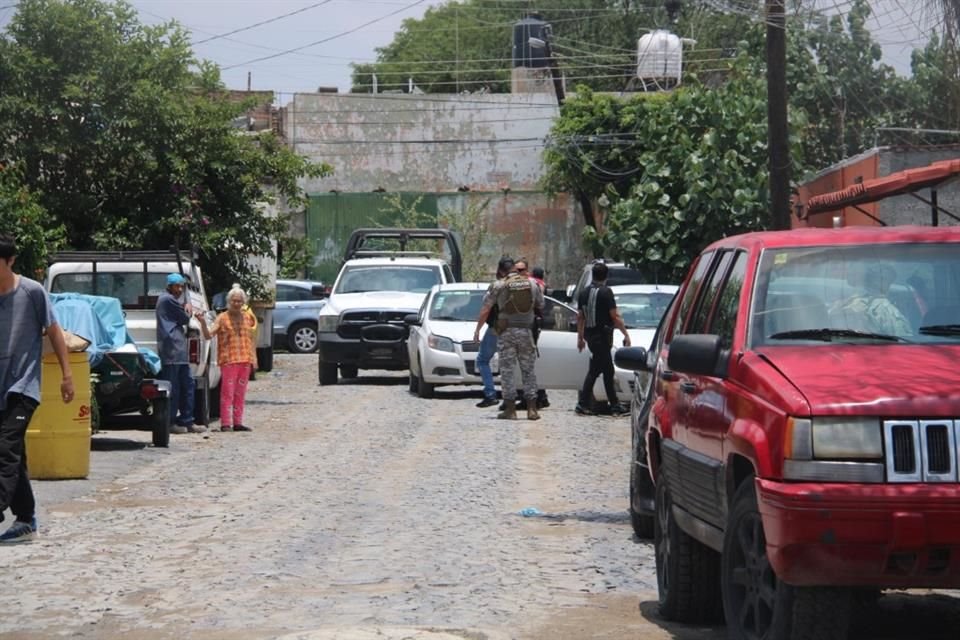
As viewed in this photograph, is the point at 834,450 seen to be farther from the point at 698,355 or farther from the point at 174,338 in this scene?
the point at 174,338

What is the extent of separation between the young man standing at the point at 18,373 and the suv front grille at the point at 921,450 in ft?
19.2

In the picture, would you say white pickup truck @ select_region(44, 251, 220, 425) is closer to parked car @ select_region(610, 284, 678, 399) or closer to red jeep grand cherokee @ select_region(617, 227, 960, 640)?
parked car @ select_region(610, 284, 678, 399)

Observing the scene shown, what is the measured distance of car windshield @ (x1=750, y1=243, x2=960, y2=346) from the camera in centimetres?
650

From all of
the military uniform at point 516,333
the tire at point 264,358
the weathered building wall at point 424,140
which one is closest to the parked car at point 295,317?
the tire at point 264,358

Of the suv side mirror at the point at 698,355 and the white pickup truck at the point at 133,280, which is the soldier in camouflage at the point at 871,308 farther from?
the white pickup truck at the point at 133,280

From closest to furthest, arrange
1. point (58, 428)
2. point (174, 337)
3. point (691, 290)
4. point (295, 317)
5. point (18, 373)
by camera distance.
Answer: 1. point (691, 290)
2. point (18, 373)
3. point (58, 428)
4. point (174, 337)
5. point (295, 317)

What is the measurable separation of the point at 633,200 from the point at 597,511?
21796 millimetres

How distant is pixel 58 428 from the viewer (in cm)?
1313

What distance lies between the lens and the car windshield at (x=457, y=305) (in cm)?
2303

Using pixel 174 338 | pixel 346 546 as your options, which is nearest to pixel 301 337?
pixel 174 338

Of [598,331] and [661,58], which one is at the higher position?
[661,58]

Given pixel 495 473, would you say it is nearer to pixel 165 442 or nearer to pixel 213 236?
pixel 165 442

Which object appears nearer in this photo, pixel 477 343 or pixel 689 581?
pixel 689 581

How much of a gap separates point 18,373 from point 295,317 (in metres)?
27.0
